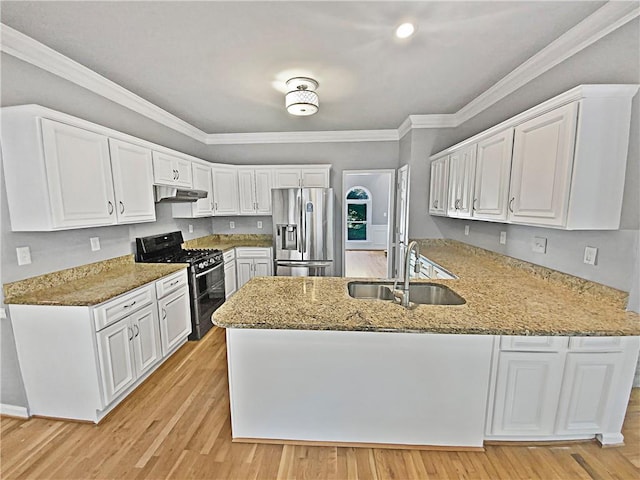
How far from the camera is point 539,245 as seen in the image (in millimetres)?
2279

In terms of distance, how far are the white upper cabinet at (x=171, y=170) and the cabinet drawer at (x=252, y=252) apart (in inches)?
46.7

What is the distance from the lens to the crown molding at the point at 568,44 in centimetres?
158

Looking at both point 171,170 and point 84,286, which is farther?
point 171,170

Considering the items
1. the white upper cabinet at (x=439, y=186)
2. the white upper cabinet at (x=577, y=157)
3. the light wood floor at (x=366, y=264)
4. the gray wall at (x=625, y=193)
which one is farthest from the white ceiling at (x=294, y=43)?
the light wood floor at (x=366, y=264)

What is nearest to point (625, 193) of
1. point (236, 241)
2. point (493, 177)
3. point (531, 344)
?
point (493, 177)

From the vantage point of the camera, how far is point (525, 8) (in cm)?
163

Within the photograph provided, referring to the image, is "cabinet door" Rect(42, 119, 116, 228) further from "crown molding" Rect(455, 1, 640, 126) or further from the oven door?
"crown molding" Rect(455, 1, 640, 126)

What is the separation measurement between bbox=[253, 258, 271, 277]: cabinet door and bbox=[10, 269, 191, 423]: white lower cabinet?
6.95 ft

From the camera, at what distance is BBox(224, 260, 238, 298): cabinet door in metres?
3.86

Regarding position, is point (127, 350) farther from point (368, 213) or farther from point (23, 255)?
point (368, 213)

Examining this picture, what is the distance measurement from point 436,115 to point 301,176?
206 cm

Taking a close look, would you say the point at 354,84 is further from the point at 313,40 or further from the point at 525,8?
the point at 525,8

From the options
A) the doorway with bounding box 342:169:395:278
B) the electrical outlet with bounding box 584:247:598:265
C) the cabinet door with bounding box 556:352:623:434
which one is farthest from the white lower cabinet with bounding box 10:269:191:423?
the doorway with bounding box 342:169:395:278

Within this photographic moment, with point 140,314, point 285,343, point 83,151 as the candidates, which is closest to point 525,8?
point 285,343
